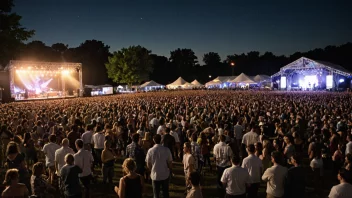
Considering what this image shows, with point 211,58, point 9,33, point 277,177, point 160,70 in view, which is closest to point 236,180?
point 277,177

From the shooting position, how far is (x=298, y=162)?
4438 mm

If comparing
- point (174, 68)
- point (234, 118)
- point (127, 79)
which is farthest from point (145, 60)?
point (234, 118)

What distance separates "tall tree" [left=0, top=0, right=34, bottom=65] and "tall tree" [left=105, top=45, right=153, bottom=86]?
46.2m

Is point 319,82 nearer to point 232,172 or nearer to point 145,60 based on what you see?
point 145,60

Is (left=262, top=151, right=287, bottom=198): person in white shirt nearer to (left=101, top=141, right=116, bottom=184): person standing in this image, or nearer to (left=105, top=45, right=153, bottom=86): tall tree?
(left=101, top=141, right=116, bottom=184): person standing

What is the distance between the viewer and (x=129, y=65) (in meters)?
62.3

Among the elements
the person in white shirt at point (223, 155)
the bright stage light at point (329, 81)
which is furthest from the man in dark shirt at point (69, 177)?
the bright stage light at point (329, 81)

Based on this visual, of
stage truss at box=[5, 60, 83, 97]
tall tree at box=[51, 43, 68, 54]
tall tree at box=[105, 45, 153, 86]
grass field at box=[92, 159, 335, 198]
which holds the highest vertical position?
tall tree at box=[51, 43, 68, 54]

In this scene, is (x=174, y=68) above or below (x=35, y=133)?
above

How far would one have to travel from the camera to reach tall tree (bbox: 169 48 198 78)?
85.7 metres

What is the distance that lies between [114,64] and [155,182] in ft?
195

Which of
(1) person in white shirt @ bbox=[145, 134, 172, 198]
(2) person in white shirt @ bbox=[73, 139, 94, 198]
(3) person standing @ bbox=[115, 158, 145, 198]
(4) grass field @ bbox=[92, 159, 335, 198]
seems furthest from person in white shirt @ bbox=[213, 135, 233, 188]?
(2) person in white shirt @ bbox=[73, 139, 94, 198]

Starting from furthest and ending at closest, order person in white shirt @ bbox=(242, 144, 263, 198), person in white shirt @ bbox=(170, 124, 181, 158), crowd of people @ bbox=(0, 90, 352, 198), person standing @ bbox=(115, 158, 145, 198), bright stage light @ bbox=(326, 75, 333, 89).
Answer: bright stage light @ bbox=(326, 75, 333, 89) → person in white shirt @ bbox=(170, 124, 181, 158) → person in white shirt @ bbox=(242, 144, 263, 198) → crowd of people @ bbox=(0, 90, 352, 198) → person standing @ bbox=(115, 158, 145, 198)

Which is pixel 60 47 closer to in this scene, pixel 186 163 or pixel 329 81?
pixel 329 81
